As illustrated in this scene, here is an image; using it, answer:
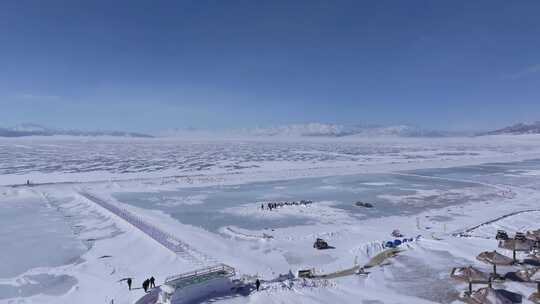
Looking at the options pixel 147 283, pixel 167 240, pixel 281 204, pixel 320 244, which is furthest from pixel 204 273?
pixel 281 204

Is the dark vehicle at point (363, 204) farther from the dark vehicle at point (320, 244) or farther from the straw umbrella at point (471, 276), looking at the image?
the straw umbrella at point (471, 276)

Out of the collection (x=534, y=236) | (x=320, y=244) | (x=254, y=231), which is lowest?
(x=254, y=231)

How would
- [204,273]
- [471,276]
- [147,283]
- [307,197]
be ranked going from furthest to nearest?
1. [307,197]
2. [204,273]
3. [471,276]
4. [147,283]

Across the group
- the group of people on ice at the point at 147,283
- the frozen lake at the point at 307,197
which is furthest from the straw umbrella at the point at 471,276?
the group of people on ice at the point at 147,283

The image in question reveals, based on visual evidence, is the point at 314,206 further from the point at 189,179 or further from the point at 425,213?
the point at 189,179

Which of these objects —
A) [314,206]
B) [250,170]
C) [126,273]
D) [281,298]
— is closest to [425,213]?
[314,206]

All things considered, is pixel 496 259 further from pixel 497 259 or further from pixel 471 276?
pixel 471 276
